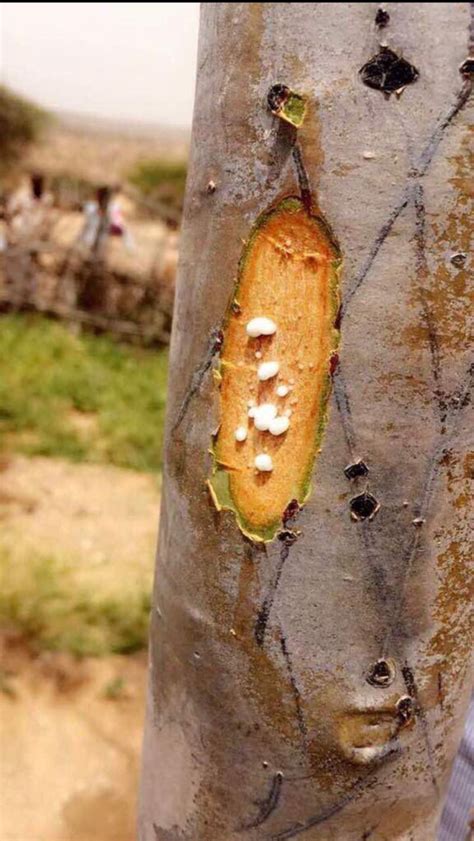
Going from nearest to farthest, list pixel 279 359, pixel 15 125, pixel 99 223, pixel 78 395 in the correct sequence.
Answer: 1. pixel 279 359
2. pixel 78 395
3. pixel 99 223
4. pixel 15 125

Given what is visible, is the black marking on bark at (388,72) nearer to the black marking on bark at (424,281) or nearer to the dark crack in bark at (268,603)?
the black marking on bark at (424,281)

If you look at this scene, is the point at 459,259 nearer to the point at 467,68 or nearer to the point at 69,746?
the point at 467,68

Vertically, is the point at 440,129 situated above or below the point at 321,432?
above

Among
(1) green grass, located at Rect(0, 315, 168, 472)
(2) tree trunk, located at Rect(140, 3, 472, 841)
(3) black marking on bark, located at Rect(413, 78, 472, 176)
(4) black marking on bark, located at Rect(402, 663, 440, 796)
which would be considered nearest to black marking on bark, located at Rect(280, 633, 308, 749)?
(2) tree trunk, located at Rect(140, 3, 472, 841)

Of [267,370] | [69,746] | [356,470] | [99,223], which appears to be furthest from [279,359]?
[99,223]

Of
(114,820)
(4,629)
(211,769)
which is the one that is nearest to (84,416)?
(4,629)

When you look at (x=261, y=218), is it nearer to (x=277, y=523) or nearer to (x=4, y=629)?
(x=277, y=523)

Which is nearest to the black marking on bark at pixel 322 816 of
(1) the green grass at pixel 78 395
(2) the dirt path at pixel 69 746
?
(2) the dirt path at pixel 69 746

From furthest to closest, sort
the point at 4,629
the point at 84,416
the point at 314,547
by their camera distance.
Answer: the point at 84,416, the point at 4,629, the point at 314,547
